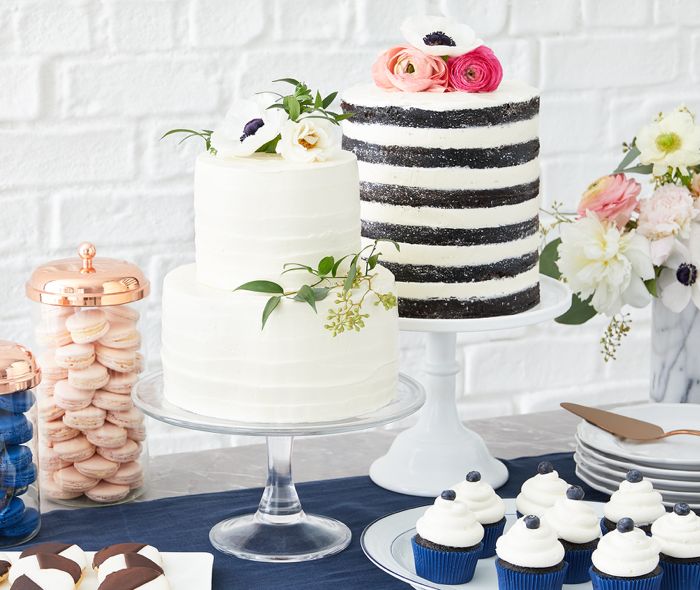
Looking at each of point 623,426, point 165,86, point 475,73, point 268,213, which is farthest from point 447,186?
point 165,86

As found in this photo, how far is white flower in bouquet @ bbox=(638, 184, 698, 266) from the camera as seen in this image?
4.32 ft

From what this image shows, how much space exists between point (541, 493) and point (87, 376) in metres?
0.45

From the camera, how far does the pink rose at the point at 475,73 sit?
1237mm

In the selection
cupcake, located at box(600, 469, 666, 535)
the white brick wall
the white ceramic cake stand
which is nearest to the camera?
cupcake, located at box(600, 469, 666, 535)

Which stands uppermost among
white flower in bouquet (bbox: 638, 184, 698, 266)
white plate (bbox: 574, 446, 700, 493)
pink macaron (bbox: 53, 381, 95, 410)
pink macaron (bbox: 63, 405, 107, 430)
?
white flower in bouquet (bbox: 638, 184, 698, 266)

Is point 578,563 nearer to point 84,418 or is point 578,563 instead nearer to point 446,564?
point 446,564

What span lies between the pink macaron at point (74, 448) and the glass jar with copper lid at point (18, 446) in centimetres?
5

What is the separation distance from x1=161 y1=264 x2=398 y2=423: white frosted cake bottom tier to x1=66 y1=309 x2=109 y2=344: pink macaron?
0.13m

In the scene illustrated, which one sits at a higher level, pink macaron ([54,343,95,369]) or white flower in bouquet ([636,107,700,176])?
white flower in bouquet ([636,107,700,176])

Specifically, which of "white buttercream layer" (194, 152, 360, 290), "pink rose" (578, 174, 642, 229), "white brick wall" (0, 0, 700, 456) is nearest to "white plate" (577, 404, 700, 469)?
"pink rose" (578, 174, 642, 229)

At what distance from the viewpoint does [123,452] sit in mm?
1229

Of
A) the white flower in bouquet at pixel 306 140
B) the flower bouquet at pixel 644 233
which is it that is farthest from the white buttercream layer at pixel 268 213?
the flower bouquet at pixel 644 233

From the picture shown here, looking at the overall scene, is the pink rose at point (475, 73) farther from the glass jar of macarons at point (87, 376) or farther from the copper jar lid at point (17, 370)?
the copper jar lid at point (17, 370)

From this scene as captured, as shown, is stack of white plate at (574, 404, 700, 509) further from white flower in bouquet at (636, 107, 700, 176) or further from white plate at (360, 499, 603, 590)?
white flower in bouquet at (636, 107, 700, 176)
